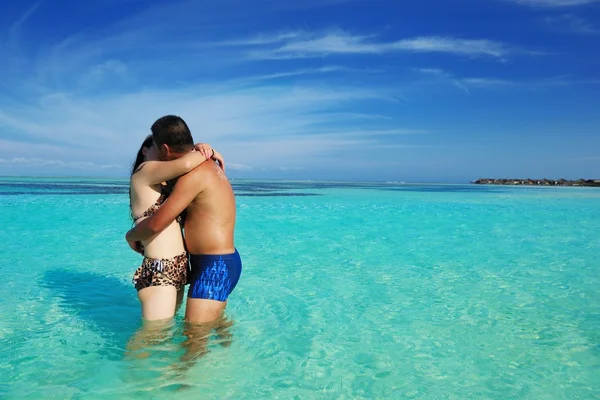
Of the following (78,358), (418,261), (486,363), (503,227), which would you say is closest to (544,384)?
(486,363)

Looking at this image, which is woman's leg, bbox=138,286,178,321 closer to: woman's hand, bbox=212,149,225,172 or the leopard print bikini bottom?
the leopard print bikini bottom

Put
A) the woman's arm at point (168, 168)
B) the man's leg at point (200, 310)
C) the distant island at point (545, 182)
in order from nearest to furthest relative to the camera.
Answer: the woman's arm at point (168, 168) → the man's leg at point (200, 310) → the distant island at point (545, 182)

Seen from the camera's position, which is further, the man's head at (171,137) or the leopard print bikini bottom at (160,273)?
the leopard print bikini bottom at (160,273)

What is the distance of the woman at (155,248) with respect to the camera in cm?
321

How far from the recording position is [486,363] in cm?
373

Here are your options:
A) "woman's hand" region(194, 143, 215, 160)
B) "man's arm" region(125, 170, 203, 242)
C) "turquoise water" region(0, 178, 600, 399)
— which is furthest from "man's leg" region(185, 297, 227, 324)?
"woman's hand" region(194, 143, 215, 160)

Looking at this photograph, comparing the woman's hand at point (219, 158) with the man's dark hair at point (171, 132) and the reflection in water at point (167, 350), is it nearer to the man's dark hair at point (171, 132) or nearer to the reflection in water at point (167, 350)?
the man's dark hair at point (171, 132)

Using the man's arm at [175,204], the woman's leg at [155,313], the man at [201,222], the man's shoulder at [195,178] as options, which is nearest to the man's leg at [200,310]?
the man at [201,222]

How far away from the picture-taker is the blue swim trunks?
338cm

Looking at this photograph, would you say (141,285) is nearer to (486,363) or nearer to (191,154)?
(191,154)

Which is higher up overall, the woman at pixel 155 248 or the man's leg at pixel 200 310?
the woman at pixel 155 248

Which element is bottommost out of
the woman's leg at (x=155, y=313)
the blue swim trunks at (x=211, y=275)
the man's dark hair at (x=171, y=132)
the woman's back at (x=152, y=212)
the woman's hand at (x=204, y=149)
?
the woman's leg at (x=155, y=313)

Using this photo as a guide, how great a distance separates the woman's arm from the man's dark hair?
0.32 ft

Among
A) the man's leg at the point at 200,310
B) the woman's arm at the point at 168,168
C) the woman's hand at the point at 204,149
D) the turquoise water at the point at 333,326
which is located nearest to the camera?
the woman's arm at the point at 168,168
